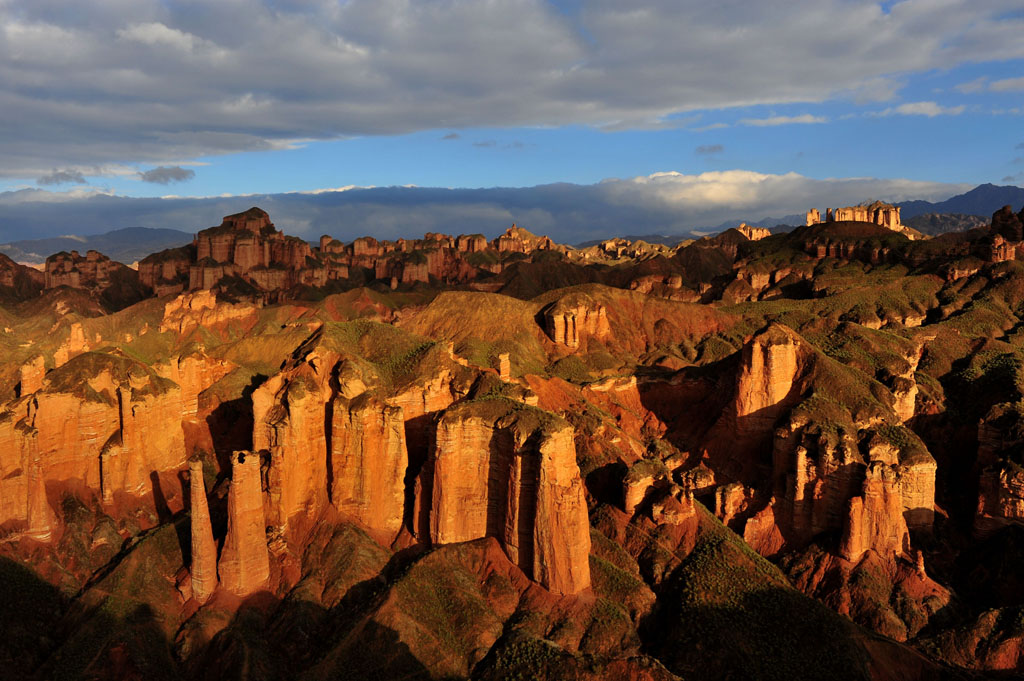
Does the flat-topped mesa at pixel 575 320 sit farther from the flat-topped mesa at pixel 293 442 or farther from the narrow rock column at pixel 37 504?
the narrow rock column at pixel 37 504

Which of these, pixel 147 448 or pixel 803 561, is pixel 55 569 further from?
pixel 803 561

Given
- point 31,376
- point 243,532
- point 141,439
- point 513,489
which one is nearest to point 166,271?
point 31,376

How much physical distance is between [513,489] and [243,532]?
1490 cm

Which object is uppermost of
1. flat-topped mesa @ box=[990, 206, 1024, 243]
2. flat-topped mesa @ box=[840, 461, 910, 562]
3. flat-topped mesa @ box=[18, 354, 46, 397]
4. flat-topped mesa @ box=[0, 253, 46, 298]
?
flat-topped mesa @ box=[990, 206, 1024, 243]

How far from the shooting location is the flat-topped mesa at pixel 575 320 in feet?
340

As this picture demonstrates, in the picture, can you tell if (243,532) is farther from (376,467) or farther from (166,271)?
(166,271)

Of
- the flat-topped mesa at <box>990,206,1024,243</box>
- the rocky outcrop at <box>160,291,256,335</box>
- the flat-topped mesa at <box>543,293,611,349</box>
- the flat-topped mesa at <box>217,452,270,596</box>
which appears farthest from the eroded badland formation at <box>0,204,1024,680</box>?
the flat-topped mesa at <box>990,206,1024,243</box>

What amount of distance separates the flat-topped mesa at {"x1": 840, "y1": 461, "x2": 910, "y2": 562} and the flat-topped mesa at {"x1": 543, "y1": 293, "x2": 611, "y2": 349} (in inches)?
2176

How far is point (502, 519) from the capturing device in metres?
43.4

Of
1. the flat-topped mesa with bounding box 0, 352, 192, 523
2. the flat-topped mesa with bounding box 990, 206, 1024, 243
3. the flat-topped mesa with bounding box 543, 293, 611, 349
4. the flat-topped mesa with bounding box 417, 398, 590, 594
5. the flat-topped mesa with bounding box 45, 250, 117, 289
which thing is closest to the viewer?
the flat-topped mesa with bounding box 417, 398, 590, 594

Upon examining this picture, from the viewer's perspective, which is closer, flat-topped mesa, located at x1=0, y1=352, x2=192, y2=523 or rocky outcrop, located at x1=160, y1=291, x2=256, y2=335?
flat-topped mesa, located at x1=0, y1=352, x2=192, y2=523

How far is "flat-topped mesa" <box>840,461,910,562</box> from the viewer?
50.8 metres

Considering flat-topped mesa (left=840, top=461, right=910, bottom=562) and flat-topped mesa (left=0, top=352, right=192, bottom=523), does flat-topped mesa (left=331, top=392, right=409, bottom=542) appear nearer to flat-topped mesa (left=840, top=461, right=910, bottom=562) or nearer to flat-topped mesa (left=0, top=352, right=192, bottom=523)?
flat-topped mesa (left=0, top=352, right=192, bottom=523)

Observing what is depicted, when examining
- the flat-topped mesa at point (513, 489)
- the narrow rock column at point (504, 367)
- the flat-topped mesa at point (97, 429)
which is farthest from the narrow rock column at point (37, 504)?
the narrow rock column at point (504, 367)
